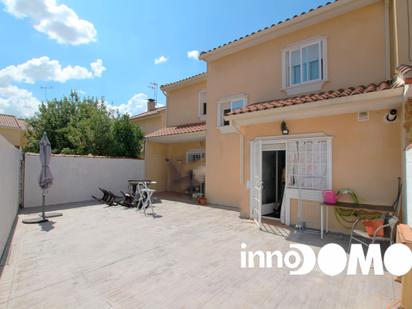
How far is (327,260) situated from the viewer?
18.8ft

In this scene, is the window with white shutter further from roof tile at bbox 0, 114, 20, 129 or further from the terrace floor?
roof tile at bbox 0, 114, 20, 129

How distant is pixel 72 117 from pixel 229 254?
22.1 meters

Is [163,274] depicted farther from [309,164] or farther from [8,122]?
[8,122]

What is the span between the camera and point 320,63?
9875mm

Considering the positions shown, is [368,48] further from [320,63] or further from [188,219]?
[188,219]

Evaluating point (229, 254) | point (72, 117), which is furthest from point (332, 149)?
point (72, 117)

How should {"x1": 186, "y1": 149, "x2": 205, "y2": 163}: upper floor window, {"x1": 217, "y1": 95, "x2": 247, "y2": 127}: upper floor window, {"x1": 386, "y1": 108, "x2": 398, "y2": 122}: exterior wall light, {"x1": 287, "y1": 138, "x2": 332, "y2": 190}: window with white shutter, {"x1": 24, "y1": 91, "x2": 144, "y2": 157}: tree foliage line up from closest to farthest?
{"x1": 386, "y1": 108, "x2": 398, "y2": 122}: exterior wall light, {"x1": 287, "y1": 138, "x2": 332, "y2": 190}: window with white shutter, {"x1": 217, "y1": 95, "x2": 247, "y2": 127}: upper floor window, {"x1": 186, "y1": 149, "x2": 205, "y2": 163}: upper floor window, {"x1": 24, "y1": 91, "x2": 144, "y2": 157}: tree foliage

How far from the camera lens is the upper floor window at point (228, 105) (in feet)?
41.2

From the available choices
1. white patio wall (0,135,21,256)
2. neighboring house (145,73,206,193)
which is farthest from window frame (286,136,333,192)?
white patio wall (0,135,21,256)

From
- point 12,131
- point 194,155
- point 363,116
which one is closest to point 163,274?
point 363,116

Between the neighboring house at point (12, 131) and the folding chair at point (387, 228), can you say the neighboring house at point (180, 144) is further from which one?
the neighboring house at point (12, 131)

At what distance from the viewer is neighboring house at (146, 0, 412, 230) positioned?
702cm

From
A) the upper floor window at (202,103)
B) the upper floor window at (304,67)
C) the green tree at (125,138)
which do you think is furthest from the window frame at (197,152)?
the upper floor window at (304,67)

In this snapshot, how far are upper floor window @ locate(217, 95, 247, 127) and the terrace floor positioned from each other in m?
6.70
